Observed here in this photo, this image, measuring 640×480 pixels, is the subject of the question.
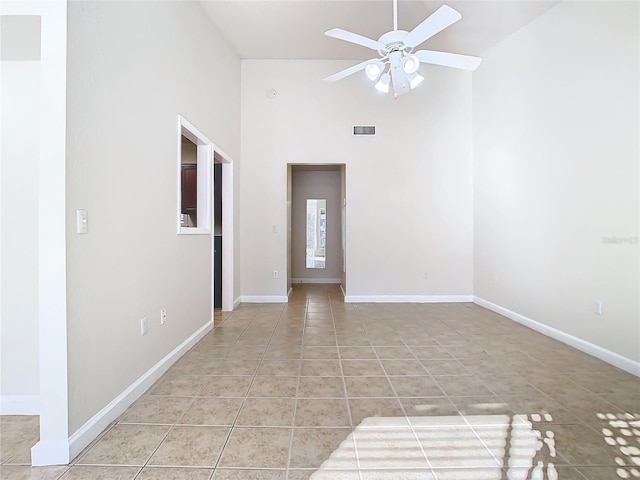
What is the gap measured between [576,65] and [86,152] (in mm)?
4142

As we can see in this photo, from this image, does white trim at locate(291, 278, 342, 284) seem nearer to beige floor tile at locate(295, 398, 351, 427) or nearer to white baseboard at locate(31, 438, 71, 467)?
beige floor tile at locate(295, 398, 351, 427)

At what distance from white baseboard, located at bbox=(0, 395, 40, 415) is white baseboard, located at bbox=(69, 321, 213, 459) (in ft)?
1.67

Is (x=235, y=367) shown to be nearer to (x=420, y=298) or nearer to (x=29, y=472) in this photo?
(x=29, y=472)

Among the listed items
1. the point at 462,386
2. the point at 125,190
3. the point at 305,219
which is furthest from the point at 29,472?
the point at 305,219

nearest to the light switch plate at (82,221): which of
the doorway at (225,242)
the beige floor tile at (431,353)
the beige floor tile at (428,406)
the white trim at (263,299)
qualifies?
the beige floor tile at (428,406)

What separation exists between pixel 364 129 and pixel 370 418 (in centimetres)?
430

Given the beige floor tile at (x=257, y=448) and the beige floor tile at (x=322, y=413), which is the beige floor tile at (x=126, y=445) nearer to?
the beige floor tile at (x=257, y=448)

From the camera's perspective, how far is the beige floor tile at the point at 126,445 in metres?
1.60

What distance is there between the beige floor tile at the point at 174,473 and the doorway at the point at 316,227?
20.0 feet

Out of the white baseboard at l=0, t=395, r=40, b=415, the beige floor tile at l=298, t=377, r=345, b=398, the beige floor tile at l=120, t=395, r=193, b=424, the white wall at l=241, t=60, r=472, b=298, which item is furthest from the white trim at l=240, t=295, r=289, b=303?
the white baseboard at l=0, t=395, r=40, b=415

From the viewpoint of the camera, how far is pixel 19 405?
2.02 meters

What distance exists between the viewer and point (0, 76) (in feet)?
6.39

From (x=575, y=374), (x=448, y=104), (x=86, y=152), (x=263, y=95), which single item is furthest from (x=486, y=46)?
(x=86, y=152)

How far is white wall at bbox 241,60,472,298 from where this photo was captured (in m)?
5.16
